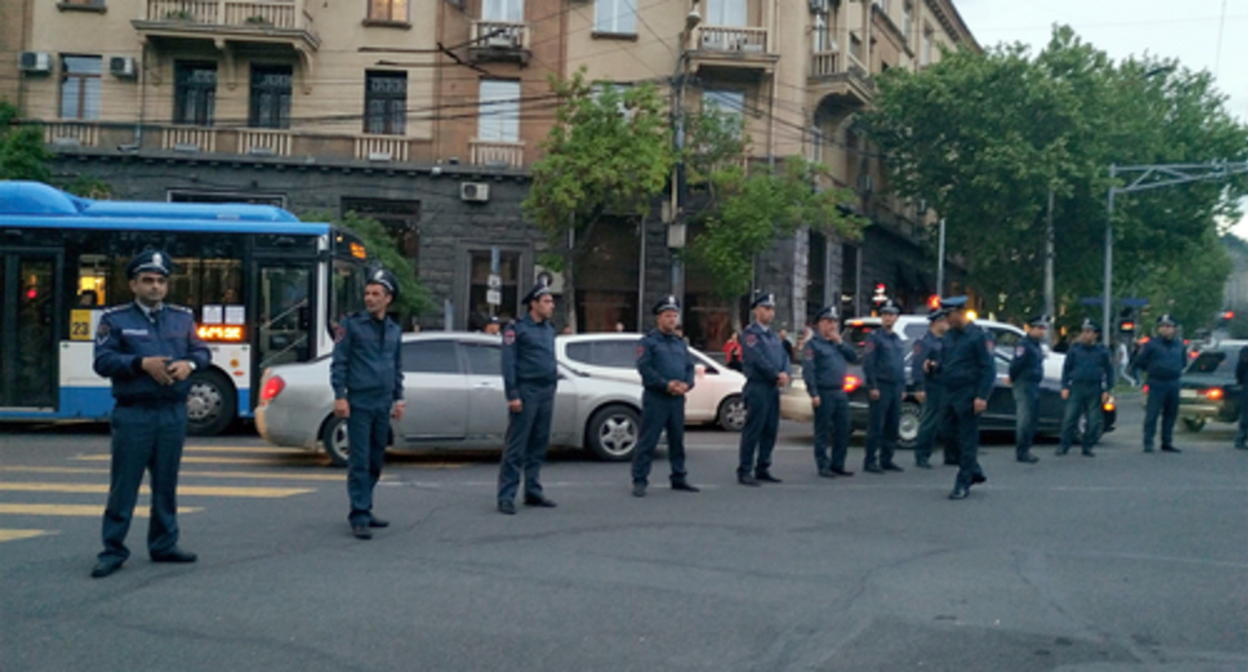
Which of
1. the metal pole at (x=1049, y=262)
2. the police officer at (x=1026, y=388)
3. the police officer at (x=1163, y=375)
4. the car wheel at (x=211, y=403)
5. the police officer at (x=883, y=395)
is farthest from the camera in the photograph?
the metal pole at (x=1049, y=262)

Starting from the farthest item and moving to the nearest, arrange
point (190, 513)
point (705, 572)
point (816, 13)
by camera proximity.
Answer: point (816, 13) < point (190, 513) < point (705, 572)

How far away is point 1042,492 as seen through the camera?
10.1 metres

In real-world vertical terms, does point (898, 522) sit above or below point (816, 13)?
below

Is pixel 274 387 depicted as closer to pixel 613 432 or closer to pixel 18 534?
pixel 613 432

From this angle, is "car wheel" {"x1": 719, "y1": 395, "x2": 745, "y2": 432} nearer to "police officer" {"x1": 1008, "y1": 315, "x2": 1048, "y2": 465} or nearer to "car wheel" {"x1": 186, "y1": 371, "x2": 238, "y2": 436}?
"police officer" {"x1": 1008, "y1": 315, "x2": 1048, "y2": 465}

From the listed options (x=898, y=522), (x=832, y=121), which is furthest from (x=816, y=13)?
(x=898, y=522)

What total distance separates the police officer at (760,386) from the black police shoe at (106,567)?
18.8ft

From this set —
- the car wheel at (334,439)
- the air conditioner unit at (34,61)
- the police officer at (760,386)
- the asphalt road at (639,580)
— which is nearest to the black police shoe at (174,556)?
the asphalt road at (639,580)

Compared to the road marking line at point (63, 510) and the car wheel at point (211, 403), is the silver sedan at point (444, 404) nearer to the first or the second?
the road marking line at point (63, 510)

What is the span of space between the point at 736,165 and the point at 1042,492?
16.1 meters

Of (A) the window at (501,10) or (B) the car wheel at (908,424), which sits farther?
(A) the window at (501,10)

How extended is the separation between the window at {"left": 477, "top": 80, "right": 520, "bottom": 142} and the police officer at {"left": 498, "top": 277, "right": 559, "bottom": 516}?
2015 centimetres

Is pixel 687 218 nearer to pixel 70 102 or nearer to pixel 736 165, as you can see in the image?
pixel 736 165

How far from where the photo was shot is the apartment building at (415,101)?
27516mm
